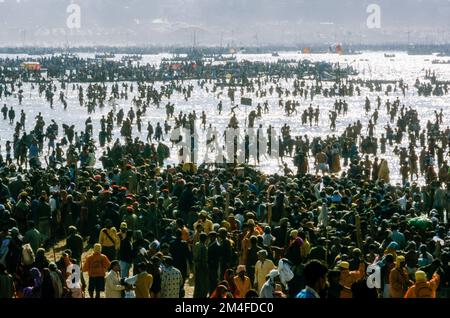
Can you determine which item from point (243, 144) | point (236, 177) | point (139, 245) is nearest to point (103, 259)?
point (139, 245)

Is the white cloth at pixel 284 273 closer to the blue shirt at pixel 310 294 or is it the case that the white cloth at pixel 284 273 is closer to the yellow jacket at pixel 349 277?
the yellow jacket at pixel 349 277

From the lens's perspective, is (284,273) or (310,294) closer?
(310,294)

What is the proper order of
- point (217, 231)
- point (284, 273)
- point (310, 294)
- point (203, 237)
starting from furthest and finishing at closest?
point (217, 231) → point (203, 237) → point (284, 273) → point (310, 294)

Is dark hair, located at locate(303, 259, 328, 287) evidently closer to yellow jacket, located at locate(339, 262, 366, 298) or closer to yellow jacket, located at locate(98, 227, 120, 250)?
yellow jacket, located at locate(339, 262, 366, 298)

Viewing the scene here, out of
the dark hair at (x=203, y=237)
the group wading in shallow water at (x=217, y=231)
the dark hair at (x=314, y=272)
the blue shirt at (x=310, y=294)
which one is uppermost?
the dark hair at (x=314, y=272)

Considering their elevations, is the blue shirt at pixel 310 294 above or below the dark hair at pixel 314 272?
below

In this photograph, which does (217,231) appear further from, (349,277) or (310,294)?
(310,294)

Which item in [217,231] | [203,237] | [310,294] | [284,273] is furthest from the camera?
[217,231]

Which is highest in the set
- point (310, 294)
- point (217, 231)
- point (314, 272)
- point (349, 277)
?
point (314, 272)

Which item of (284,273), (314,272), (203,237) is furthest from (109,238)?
(314,272)

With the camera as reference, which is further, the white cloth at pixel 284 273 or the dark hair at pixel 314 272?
the white cloth at pixel 284 273

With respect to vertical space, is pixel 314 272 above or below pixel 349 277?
above

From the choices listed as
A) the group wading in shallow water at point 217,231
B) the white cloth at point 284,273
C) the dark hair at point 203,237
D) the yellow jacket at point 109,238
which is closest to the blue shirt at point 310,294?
the group wading in shallow water at point 217,231
